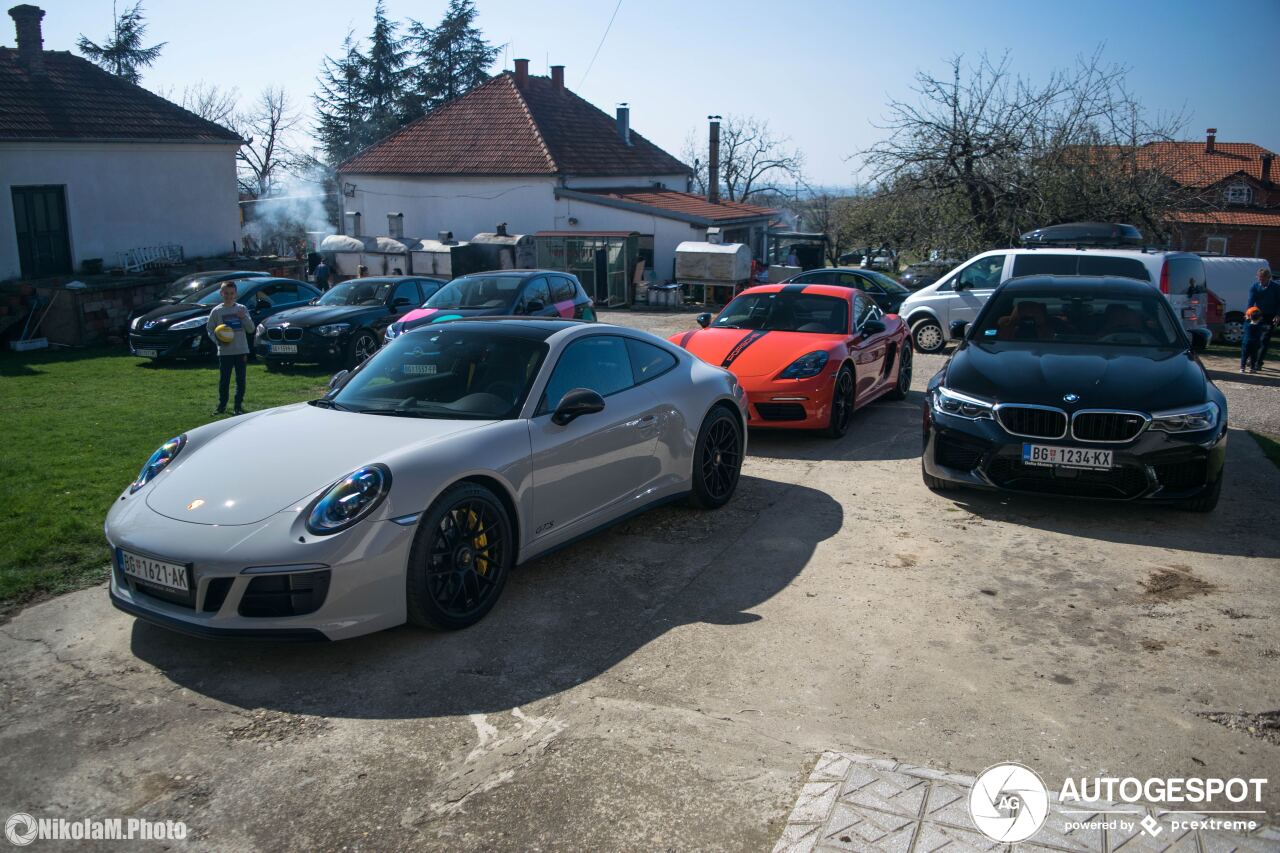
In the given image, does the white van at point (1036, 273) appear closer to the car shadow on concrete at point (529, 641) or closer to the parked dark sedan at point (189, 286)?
the car shadow on concrete at point (529, 641)

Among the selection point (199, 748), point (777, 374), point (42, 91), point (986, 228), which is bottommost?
point (199, 748)

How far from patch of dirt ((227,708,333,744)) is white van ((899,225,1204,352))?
1080 cm

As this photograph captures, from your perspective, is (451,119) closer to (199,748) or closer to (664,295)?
(664,295)

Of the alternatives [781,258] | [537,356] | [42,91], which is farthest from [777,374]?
[781,258]

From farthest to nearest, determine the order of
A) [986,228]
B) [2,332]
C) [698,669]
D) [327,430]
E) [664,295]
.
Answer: [664,295] < [986,228] < [2,332] < [327,430] < [698,669]

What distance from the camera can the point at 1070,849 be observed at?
3.14 m

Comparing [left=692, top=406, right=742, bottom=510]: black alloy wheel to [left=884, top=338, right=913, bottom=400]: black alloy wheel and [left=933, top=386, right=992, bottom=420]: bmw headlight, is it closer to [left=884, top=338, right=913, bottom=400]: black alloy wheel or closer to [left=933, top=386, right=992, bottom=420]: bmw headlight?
[left=933, top=386, right=992, bottom=420]: bmw headlight

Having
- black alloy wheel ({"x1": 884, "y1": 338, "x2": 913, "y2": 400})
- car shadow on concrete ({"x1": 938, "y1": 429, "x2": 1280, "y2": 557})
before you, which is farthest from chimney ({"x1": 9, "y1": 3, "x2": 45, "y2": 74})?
car shadow on concrete ({"x1": 938, "y1": 429, "x2": 1280, "y2": 557})

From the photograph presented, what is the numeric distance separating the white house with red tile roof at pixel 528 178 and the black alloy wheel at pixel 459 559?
26398mm

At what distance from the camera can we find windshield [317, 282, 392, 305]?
1639cm

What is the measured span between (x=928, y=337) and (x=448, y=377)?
1305 cm

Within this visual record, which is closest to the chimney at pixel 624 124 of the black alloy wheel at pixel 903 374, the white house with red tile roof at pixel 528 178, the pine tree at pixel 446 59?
the white house with red tile roof at pixel 528 178

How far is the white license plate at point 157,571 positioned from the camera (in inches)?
171

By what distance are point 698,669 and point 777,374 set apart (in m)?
5.00
